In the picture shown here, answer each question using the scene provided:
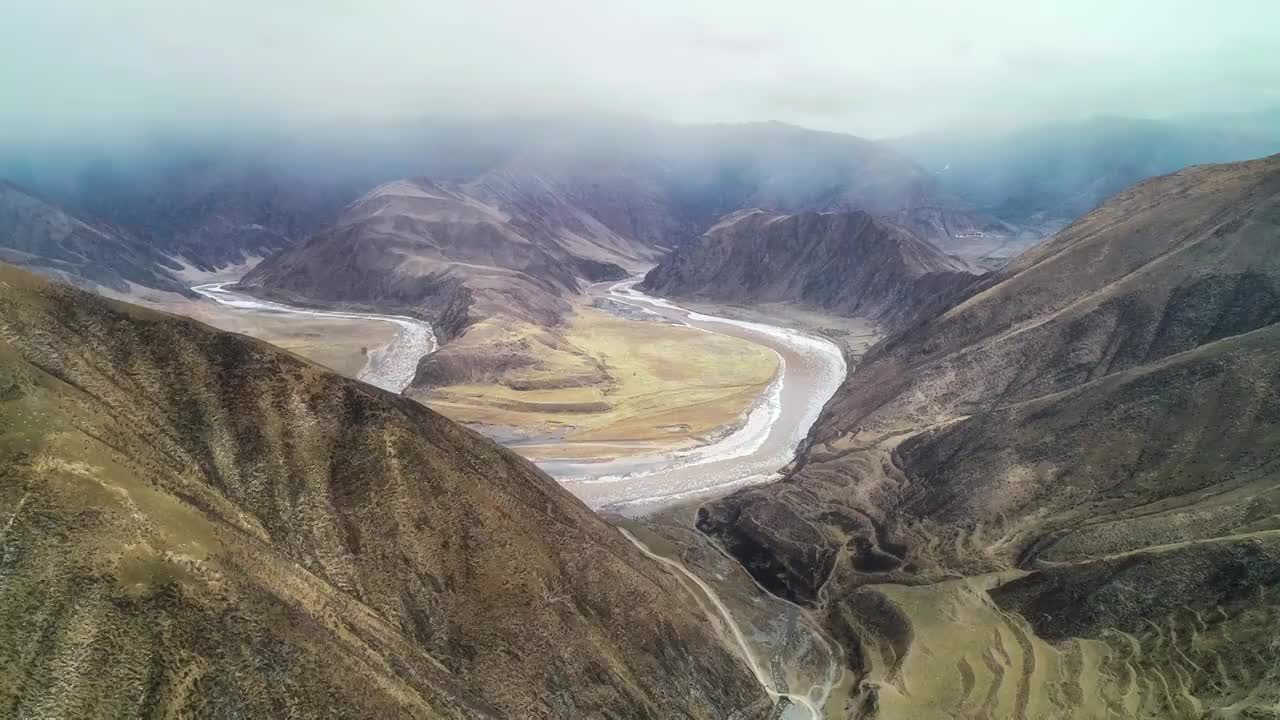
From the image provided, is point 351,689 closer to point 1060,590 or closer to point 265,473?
point 265,473

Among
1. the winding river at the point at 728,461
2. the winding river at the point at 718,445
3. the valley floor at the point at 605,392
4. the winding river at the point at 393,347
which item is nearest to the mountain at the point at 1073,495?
the winding river at the point at 728,461

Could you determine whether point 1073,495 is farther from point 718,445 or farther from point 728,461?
point 718,445

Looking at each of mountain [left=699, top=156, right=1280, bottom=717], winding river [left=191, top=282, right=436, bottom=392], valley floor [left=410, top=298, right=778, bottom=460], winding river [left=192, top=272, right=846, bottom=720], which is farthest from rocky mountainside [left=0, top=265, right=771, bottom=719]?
winding river [left=191, top=282, right=436, bottom=392]

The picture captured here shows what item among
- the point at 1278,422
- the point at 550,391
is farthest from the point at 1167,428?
the point at 550,391

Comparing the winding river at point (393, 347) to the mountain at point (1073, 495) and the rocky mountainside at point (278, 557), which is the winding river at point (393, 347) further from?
the mountain at point (1073, 495)

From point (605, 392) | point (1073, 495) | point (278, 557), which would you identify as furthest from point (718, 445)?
point (278, 557)

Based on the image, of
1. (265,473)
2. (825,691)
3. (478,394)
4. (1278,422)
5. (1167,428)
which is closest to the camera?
(265,473)

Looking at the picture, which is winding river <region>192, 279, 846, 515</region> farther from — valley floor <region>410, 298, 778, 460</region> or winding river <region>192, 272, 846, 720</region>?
valley floor <region>410, 298, 778, 460</region>
